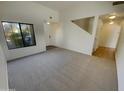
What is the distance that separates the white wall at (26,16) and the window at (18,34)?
0.21m

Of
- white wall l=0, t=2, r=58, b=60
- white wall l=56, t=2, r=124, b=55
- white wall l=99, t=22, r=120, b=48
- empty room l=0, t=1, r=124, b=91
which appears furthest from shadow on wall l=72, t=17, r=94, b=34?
white wall l=99, t=22, r=120, b=48

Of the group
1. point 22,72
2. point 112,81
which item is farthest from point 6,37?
point 112,81

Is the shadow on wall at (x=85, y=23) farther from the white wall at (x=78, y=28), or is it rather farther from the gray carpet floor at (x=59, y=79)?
the gray carpet floor at (x=59, y=79)

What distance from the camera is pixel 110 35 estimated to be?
7.38 metres

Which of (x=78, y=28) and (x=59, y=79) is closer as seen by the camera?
(x=59, y=79)

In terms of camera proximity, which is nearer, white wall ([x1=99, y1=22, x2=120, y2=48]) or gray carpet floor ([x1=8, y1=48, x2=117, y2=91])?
gray carpet floor ([x1=8, y1=48, x2=117, y2=91])

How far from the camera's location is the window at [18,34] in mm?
3745

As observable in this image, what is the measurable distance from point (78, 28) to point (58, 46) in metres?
2.29

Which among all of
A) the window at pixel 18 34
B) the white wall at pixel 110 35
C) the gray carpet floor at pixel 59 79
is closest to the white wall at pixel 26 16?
the window at pixel 18 34

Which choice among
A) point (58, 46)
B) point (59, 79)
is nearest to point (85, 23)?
point (58, 46)

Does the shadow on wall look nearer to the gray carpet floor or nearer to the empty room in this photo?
the empty room

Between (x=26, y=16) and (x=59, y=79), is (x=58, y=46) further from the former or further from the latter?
(x=59, y=79)

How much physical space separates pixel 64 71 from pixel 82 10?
3541 millimetres

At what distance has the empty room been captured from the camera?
222cm
